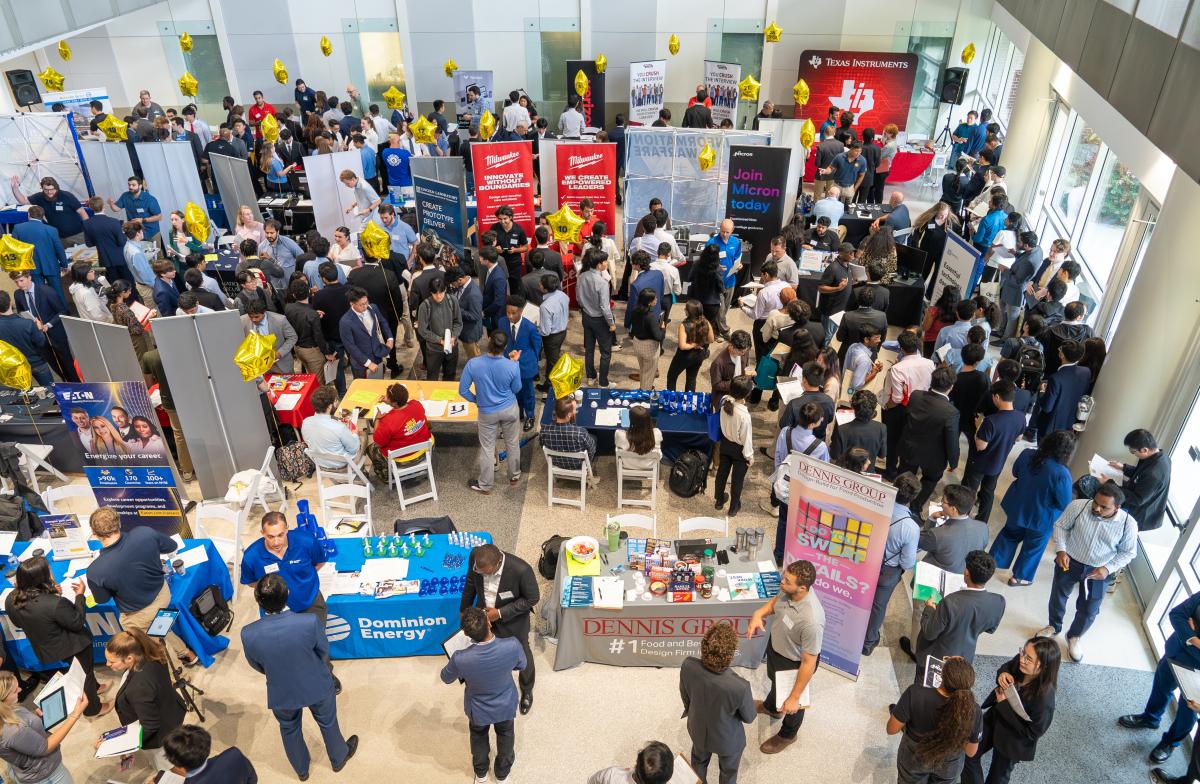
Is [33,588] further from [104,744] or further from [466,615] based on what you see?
[466,615]

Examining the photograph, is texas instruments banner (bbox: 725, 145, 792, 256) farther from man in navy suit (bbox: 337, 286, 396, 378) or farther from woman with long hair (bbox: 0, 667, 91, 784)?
woman with long hair (bbox: 0, 667, 91, 784)

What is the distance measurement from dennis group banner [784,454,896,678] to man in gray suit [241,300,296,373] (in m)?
5.05

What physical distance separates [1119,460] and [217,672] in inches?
301

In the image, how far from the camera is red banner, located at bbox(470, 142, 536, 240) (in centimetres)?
1090

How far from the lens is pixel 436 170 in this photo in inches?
448

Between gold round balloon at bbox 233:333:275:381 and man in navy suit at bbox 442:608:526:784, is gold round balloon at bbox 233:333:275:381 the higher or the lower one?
the higher one

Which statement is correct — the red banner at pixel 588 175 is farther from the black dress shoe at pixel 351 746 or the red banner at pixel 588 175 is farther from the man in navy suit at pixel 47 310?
the black dress shoe at pixel 351 746

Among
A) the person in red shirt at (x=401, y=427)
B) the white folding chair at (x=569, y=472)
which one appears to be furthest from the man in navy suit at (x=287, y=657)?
the white folding chair at (x=569, y=472)

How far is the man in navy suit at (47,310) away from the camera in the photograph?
862 centimetres

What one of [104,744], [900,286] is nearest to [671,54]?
[900,286]

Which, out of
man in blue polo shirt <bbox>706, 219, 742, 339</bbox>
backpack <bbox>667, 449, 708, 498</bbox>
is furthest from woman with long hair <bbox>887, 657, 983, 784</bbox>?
man in blue polo shirt <bbox>706, 219, 742, 339</bbox>

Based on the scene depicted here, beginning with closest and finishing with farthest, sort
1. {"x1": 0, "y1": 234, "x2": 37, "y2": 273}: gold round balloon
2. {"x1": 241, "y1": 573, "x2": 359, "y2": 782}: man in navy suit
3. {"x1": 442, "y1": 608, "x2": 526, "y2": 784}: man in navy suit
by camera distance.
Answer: {"x1": 442, "y1": 608, "x2": 526, "y2": 784}: man in navy suit
{"x1": 241, "y1": 573, "x2": 359, "y2": 782}: man in navy suit
{"x1": 0, "y1": 234, "x2": 37, "y2": 273}: gold round balloon

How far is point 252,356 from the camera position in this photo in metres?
6.93

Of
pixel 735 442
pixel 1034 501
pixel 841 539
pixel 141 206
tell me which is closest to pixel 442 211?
pixel 141 206
